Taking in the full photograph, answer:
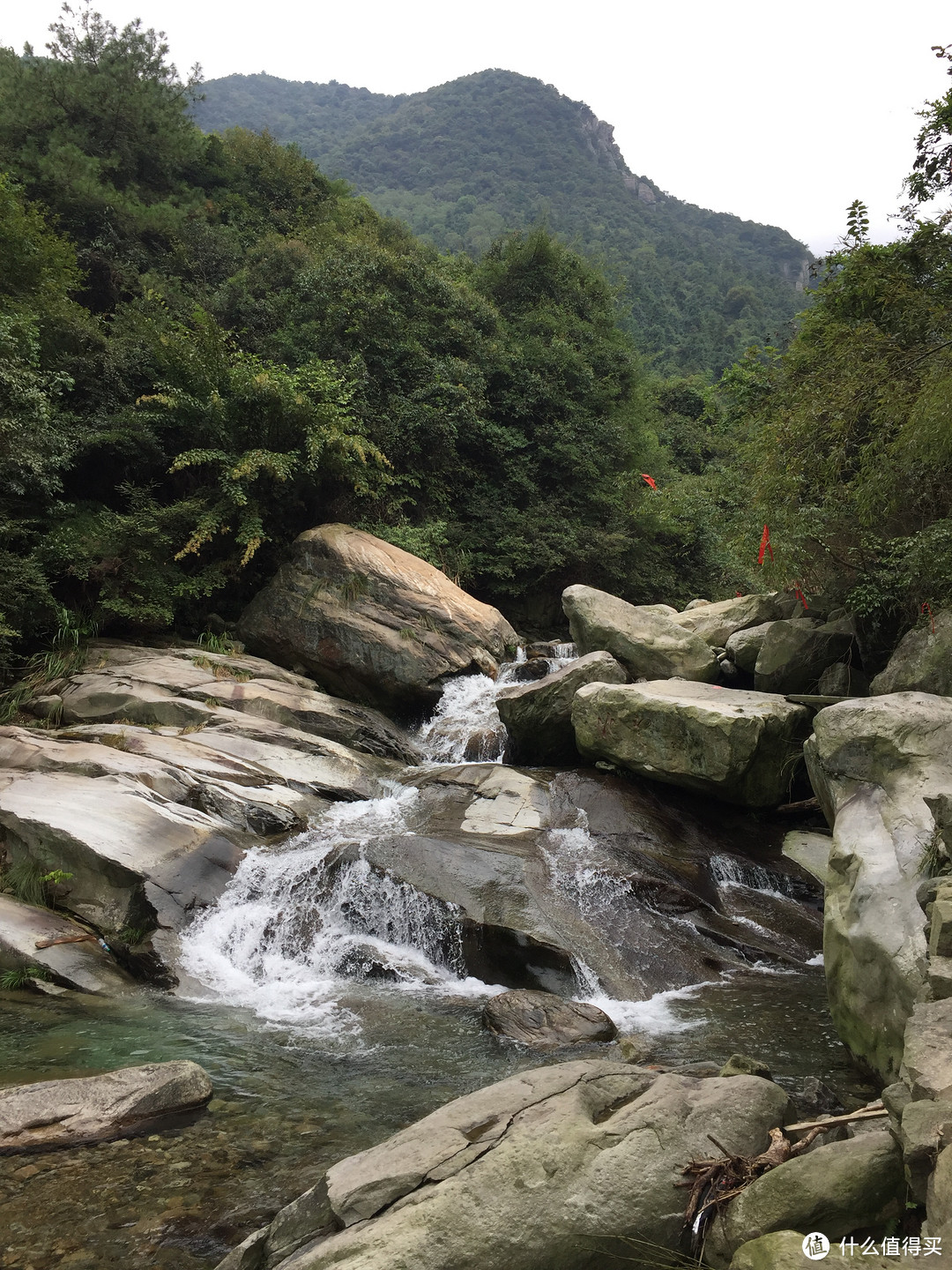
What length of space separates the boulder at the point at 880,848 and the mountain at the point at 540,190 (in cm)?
3674

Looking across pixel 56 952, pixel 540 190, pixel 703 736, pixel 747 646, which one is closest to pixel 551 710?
pixel 703 736

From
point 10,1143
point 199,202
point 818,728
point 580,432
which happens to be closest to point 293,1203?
point 10,1143

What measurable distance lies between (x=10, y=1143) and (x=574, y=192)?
7809 centimetres

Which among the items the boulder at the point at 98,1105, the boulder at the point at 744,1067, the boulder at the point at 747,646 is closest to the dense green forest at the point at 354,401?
the boulder at the point at 747,646

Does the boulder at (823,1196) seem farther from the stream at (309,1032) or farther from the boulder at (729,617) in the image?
the boulder at (729,617)

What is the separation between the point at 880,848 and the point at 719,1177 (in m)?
3.08

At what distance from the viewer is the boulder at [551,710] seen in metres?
11.4

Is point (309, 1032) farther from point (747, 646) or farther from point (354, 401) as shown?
point (354, 401)

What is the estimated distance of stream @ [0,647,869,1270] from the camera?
156 inches

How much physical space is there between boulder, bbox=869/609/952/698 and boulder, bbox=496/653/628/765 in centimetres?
371

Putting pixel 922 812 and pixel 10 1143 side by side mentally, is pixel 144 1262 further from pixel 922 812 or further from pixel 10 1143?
pixel 922 812

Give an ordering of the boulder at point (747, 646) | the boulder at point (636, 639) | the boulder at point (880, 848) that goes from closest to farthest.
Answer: the boulder at point (880, 848) < the boulder at point (747, 646) < the boulder at point (636, 639)

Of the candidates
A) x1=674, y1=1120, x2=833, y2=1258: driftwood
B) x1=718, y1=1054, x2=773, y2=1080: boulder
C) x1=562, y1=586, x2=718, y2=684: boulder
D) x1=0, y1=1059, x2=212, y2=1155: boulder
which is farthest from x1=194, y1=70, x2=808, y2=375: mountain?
x1=674, y1=1120, x2=833, y2=1258: driftwood

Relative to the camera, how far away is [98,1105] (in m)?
4.61
